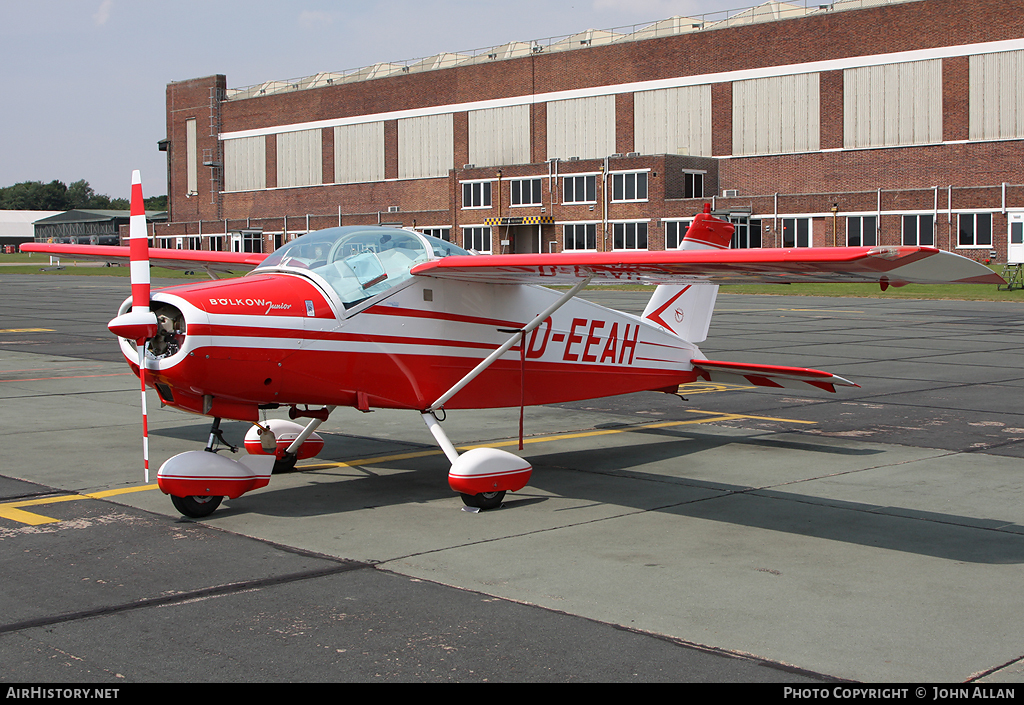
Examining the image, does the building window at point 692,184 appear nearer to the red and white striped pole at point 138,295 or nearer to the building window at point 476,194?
the building window at point 476,194

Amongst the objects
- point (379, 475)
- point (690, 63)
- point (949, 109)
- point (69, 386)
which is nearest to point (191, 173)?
point (690, 63)

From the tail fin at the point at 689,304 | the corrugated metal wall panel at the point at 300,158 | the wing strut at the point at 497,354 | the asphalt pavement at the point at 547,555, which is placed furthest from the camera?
the corrugated metal wall panel at the point at 300,158

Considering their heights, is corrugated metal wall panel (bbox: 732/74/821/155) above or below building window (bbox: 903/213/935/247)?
above

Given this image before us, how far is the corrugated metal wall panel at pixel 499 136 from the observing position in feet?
244

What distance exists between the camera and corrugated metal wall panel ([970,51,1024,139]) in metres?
54.7

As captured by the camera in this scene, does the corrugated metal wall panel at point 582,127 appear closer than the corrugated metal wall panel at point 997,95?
No

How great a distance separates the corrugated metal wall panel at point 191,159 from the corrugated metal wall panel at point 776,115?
57.5 m

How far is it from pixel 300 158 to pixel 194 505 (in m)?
85.5

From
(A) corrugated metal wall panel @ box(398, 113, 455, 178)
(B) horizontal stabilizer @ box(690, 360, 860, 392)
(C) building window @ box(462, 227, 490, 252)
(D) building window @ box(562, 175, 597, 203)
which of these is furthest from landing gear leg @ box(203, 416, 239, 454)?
(A) corrugated metal wall panel @ box(398, 113, 455, 178)

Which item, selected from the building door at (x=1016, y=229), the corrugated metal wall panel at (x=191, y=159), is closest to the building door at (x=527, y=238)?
the building door at (x=1016, y=229)

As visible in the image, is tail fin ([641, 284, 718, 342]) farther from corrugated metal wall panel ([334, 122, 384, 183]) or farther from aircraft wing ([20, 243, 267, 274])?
corrugated metal wall panel ([334, 122, 384, 183])

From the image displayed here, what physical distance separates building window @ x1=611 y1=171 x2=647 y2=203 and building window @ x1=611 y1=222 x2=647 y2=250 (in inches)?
66.3

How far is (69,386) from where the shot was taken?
14.9 metres

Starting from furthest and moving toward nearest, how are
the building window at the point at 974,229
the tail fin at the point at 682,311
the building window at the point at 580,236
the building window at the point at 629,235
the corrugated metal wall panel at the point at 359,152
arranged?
1. the corrugated metal wall panel at the point at 359,152
2. the building window at the point at 580,236
3. the building window at the point at 629,235
4. the building window at the point at 974,229
5. the tail fin at the point at 682,311
